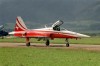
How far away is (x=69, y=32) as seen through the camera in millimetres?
43906

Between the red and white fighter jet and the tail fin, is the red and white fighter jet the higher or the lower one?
the lower one

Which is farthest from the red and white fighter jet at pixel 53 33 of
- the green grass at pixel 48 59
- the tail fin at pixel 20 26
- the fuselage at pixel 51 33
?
the green grass at pixel 48 59

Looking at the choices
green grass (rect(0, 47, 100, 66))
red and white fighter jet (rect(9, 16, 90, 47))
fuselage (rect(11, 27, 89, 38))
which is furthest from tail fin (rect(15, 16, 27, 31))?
green grass (rect(0, 47, 100, 66))

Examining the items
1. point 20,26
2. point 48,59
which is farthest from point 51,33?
point 48,59

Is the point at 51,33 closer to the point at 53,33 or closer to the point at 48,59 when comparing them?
the point at 53,33

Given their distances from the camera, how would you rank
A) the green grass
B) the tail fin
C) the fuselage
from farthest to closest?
the tail fin, the fuselage, the green grass

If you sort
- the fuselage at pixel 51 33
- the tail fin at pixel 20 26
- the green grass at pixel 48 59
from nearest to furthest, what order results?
the green grass at pixel 48 59 < the fuselage at pixel 51 33 < the tail fin at pixel 20 26

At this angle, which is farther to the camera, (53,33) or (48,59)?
(53,33)

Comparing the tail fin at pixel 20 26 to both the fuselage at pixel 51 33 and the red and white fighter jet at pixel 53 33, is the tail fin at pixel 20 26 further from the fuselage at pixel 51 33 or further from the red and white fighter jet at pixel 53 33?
the fuselage at pixel 51 33

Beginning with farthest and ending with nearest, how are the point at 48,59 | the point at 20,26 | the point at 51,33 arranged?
the point at 20,26, the point at 51,33, the point at 48,59

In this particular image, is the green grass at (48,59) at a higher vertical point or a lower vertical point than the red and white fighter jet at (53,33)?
lower

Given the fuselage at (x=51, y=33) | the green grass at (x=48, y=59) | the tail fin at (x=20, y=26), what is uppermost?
the tail fin at (x=20, y=26)

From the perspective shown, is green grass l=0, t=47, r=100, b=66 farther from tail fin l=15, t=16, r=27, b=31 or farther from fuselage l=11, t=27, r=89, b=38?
tail fin l=15, t=16, r=27, b=31

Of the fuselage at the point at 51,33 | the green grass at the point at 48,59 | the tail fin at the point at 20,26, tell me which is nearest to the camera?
the green grass at the point at 48,59
